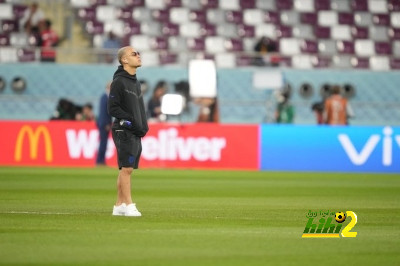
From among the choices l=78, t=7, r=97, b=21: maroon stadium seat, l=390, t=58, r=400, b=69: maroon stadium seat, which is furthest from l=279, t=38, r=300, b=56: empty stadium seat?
l=78, t=7, r=97, b=21: maroon stadium seat

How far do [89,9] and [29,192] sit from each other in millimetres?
16781

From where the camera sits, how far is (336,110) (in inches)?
1200

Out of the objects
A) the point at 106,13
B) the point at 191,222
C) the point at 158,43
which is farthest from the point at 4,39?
the point at 191,222

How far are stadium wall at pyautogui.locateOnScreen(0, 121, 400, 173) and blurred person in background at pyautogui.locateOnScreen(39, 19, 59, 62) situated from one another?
4155mm

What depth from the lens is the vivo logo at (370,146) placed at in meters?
29.1

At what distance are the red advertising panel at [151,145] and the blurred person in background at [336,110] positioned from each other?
253cm

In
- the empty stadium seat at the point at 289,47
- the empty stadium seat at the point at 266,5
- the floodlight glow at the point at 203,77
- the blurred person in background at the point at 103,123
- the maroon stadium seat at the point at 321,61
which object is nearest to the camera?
the blurred person in background at the point at 103,123

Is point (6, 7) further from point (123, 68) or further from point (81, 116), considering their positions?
point (123, 68)

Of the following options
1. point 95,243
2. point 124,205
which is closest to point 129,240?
point 95,243

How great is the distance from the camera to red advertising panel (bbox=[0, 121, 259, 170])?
2850 cm

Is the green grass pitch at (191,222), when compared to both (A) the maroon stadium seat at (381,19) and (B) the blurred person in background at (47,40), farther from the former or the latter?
(A) the maroon stadium seat at (381,19)

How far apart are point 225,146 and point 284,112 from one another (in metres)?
3.05

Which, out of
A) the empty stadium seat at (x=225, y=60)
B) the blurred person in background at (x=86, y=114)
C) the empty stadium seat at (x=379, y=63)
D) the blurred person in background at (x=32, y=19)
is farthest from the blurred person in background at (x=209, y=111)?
the empty stadium seat at (x=379, y=63)

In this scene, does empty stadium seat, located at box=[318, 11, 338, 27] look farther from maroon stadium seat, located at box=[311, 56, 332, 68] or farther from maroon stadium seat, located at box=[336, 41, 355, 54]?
maroon stadium seat, located at box=[311, 56, 332, 68]
